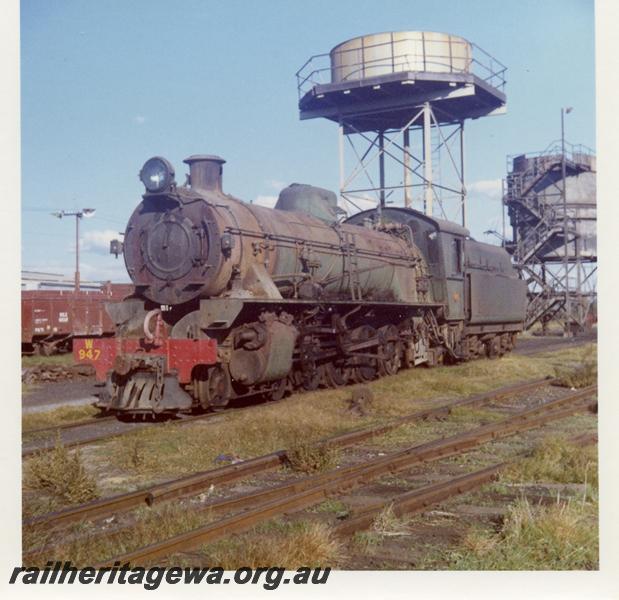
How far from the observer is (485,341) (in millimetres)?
20969

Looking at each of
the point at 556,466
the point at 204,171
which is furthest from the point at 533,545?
the point at 204,171

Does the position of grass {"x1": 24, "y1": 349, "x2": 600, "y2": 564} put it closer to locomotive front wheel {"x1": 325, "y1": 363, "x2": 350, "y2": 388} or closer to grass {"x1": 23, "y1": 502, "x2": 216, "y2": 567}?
grass {"x1": 23, "y1": 502, "x2": 216, "y2": 567}

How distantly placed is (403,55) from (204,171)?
807 cm

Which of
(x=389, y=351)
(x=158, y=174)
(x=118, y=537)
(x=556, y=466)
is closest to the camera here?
(x=118, y=537)

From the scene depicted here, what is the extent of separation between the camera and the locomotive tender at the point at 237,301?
35.2 ft

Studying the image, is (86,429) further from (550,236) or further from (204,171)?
(550,236)

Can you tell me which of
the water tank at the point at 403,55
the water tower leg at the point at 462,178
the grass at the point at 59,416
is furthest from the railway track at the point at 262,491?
the water tower leg at the point at 462,178

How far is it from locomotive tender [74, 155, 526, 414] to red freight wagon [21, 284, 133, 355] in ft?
36.3

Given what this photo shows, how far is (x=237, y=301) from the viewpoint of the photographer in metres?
10.7

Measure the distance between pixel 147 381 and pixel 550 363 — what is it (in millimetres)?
12373

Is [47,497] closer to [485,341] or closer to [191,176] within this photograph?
[191,176]

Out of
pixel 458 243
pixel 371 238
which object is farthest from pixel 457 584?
pixel 458 243

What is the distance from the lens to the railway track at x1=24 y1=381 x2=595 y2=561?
216 inches

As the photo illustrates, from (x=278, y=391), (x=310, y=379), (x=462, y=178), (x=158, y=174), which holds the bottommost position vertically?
(x=278, y=391)
